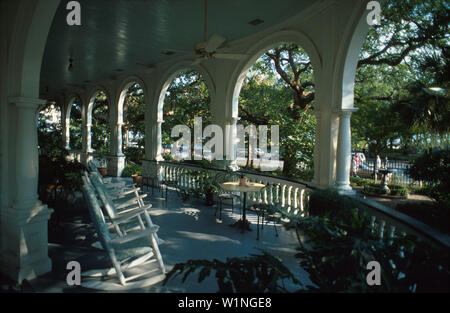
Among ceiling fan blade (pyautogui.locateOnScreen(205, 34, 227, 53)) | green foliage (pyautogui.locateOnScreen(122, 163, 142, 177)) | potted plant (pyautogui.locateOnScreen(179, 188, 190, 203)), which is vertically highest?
ceiling fan blade (pyautogui.locateOnScreen(205, 34, 227, 53))

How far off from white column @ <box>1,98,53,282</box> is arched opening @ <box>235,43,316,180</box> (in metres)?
4.82

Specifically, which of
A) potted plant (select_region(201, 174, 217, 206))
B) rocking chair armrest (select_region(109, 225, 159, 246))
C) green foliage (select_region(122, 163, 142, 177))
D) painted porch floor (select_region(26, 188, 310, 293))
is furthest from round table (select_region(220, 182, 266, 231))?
green foliage (select_region(122, 163, 142, 177))

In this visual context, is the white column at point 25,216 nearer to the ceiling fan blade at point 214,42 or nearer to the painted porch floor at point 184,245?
the painted porch floor at point 184,245

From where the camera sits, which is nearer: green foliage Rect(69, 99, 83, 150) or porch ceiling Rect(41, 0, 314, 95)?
porch ceiling Rect(41, 0, 314, 95)

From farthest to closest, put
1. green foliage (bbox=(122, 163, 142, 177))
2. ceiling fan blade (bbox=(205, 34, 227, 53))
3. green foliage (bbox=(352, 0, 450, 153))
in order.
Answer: green foliage (bbox=(122, 163, 142, 177)) → green foliage (bbox=(352, 0, 450, 153)) → ceiling fan blade (bbox=(205, 34, 227, 53))

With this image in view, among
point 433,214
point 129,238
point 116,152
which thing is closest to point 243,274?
point 129,238

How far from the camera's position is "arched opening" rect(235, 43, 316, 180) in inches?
349

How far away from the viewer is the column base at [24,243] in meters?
3.21

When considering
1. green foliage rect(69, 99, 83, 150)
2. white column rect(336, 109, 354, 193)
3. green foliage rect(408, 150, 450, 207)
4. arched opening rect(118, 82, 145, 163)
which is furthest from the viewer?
green foliage rect(69, 99, 83, 150)

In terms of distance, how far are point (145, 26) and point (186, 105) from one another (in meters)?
7.11

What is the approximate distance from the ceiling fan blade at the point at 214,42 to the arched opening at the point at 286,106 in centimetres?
301

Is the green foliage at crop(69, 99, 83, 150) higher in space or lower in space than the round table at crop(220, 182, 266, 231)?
higher

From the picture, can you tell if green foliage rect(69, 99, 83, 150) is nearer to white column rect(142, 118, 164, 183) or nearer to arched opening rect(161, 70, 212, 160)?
arched opening rect(161, 70, 212, 160)

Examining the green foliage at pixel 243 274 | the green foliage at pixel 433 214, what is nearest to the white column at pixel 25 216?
the green foliage at pixel 243 274
